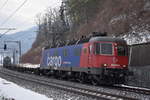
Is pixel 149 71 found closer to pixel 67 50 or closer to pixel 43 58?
pixel 67 50

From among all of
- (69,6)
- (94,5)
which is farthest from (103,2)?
(69,6)

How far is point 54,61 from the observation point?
29188mm

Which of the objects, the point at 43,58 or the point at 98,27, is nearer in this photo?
the point at 43,58

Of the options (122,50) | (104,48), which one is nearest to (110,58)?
(104,48)

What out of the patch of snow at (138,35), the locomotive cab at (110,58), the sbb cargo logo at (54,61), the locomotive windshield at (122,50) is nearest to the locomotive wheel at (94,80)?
the locomotive cab at (110,58)

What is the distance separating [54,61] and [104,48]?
1013cm

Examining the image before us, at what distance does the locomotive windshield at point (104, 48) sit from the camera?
780 inches

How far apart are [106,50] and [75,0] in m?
41.1

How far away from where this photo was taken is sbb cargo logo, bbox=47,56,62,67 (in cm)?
2752

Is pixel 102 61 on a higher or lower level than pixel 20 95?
higher

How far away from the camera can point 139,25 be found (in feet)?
102

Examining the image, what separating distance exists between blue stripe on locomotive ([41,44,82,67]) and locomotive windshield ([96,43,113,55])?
2.75m

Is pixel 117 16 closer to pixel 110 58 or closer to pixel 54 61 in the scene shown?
pixel 54 61

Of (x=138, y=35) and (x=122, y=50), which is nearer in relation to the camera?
(x=122, y=50)
